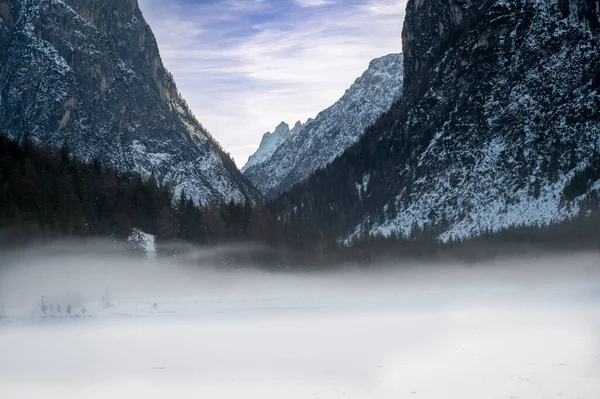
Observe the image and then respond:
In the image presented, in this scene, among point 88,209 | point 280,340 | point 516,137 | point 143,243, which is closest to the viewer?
point 280,340

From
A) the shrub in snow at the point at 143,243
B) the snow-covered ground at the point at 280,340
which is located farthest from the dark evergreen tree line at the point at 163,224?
the snow-covered ground at the point at 280,340

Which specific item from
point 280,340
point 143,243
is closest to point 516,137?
point 143,243

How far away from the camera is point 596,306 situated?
219 feet

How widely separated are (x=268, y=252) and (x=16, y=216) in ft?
144

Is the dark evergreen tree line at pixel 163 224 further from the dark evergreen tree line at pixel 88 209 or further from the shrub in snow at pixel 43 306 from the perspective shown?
the shrub in snow at pixel 43 306

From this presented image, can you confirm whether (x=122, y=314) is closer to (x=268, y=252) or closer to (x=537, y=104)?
(x=268, y=252)

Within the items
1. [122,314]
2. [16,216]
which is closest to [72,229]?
[16,216]

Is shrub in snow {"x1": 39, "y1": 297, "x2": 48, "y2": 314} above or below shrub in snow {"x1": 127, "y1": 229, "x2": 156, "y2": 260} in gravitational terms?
below

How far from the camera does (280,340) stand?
49406mm

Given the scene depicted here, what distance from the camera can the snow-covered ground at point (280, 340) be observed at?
115 ft

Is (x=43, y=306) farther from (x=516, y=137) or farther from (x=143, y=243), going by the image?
(x=516, y=137)

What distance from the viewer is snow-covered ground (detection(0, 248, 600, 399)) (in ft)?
115

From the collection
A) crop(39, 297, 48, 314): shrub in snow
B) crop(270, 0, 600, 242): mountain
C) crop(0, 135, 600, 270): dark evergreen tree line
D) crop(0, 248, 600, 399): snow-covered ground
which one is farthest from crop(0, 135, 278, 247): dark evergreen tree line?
crop(270, 0, 600, 242): mountain

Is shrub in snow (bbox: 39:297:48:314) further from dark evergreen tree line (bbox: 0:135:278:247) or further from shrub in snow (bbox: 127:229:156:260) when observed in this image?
shrub in snow (bbox: 127:229:156:260)
